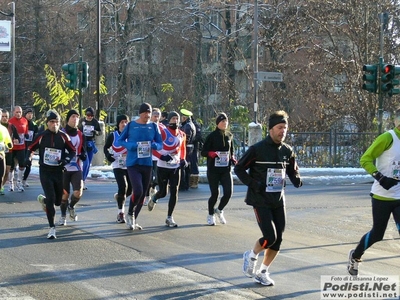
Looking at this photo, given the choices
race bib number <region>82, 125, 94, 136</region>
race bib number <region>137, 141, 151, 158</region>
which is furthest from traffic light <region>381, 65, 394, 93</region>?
race bib number <region>137, 141, 151, 158</region>

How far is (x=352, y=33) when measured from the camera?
114 ft

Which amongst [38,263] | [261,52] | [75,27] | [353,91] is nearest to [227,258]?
[38,263]

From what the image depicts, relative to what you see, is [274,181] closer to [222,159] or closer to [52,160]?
[52,160]

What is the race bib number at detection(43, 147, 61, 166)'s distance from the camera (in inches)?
444

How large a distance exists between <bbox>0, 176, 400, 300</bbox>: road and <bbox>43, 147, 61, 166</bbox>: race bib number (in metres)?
1.09

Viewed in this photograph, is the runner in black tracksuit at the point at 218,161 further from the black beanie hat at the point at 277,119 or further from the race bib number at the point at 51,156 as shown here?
the black beanie hat at the point at 277,119

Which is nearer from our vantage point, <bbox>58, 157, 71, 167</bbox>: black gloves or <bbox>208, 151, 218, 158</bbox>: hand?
<bbox>58, 157, 71, 167</bbox>: black gloves

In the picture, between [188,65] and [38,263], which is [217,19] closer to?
[188,65]

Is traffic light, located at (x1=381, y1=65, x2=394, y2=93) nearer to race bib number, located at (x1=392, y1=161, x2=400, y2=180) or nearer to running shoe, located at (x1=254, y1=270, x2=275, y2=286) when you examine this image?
race bib number, located at (x1=392, y1=161, x2=400, y2=180)

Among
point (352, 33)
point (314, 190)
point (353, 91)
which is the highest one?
point (352, 33)

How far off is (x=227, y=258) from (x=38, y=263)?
91.0 inches

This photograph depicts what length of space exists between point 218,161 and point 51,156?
2874 mm

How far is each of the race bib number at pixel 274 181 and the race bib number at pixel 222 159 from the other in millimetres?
4537

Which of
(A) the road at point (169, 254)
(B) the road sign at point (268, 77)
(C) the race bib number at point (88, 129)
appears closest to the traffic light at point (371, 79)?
(B) the road sign at point (268, 77)
